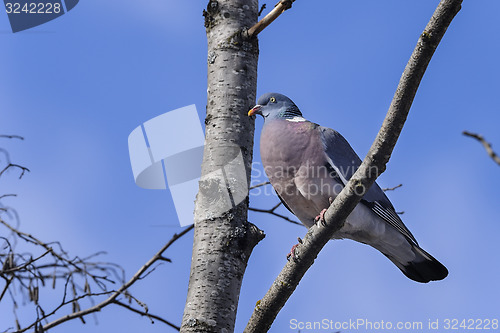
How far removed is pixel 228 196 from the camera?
284 cm

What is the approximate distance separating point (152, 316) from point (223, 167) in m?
0.85

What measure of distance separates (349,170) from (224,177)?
0.96 metres

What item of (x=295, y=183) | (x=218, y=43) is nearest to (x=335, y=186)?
(x=295, y=183)

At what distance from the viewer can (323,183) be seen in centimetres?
336

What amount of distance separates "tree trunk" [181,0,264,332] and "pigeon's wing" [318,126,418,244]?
630 mm

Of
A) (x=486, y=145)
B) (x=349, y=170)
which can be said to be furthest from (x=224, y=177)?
(x=486, y=145)

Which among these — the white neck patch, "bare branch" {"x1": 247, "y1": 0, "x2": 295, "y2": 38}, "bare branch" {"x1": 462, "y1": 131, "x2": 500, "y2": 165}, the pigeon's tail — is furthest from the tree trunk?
"bare branch" {"x1": 462, "y1": 131, "x2": 500, "y2": 165}

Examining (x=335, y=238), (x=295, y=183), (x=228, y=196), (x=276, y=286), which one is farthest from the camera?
(x=335, y=238)

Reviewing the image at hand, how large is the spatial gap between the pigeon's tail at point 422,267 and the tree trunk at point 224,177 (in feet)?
4.69

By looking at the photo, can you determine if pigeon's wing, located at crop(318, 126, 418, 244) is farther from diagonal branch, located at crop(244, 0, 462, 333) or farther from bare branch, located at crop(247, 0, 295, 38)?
diagonal branch, located at crop(244, 0, 462, 333)

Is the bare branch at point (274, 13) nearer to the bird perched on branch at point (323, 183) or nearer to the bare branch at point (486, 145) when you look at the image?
the bird perched on branch at point (323, 183)

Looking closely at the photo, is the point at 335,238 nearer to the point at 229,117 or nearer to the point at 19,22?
the point at 229,117


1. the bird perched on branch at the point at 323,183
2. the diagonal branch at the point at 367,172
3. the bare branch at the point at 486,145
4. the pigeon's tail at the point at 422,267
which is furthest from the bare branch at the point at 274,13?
the bare branch at the point at 486,145

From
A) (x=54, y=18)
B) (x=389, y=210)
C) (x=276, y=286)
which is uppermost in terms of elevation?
(x=54, y=18)
